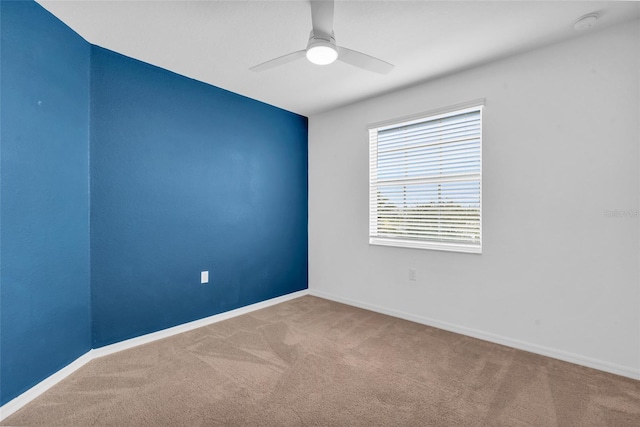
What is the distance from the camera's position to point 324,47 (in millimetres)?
1792

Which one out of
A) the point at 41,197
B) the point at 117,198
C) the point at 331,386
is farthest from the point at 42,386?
the point at 331,386

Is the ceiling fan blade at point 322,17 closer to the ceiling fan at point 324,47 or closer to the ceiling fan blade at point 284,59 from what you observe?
the ceiling fan at point 324,47

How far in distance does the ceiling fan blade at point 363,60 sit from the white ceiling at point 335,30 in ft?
0.94

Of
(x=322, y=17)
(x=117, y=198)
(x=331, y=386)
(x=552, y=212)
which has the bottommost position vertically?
(x=331, y=386)

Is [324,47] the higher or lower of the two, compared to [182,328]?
higher

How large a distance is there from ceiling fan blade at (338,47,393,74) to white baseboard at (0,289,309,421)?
2.78m

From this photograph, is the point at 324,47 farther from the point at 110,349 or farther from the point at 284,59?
the point at 110,349

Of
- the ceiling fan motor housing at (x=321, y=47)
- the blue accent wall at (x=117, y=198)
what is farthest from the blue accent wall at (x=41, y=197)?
the ceiling fan motor housing at (x=321, y=47)

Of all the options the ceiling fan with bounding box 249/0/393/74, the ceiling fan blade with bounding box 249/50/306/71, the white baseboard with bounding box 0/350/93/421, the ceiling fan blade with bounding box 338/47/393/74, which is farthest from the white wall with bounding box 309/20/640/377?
the white baseboard with bounding box 0/350/93/421

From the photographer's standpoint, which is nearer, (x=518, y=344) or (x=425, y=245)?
(x=518, y=344)

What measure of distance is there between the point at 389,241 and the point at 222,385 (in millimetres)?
2271

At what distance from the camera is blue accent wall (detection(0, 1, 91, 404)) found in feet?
5.64

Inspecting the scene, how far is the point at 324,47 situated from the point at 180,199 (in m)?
2.02

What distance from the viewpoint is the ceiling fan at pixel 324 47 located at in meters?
1.66
